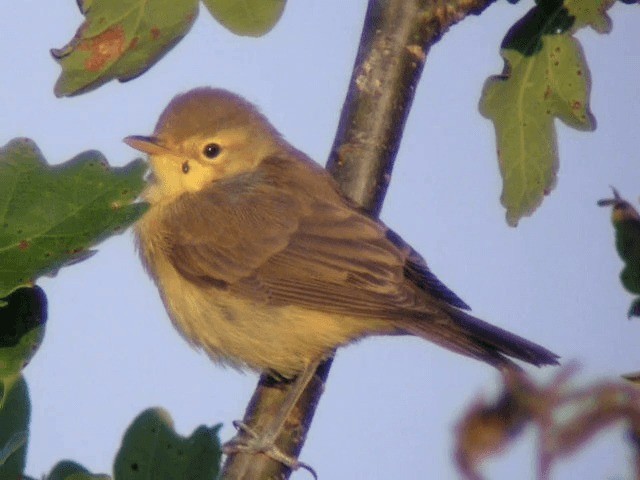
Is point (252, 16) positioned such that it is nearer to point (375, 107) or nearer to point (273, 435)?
point (375, 107)

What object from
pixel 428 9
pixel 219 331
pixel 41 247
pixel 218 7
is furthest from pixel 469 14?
pixel 41 247

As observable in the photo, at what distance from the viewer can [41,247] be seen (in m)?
1.50

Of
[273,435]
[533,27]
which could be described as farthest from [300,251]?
[533,27]

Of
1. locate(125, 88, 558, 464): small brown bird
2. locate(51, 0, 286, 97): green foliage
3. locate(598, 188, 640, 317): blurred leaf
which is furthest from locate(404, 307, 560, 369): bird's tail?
locate(598, 188, 640, 317): blurred leaf

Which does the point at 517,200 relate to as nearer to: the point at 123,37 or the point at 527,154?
the point at 527,154

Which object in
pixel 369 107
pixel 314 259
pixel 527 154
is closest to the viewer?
pixel 527 154

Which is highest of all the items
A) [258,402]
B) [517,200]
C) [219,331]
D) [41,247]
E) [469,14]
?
[469,14]

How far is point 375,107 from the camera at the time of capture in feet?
12.2

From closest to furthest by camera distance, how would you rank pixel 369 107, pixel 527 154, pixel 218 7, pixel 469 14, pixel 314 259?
pixel 218 7, pixel 527 154, pixel 469 14, pixel 369 107, pixel 314 259

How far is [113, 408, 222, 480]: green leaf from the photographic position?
1457mm

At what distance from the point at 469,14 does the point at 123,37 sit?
133 centimetres

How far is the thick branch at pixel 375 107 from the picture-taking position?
135 inches

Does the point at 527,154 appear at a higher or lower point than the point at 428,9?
lower

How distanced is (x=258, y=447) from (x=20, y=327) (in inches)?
61.8
